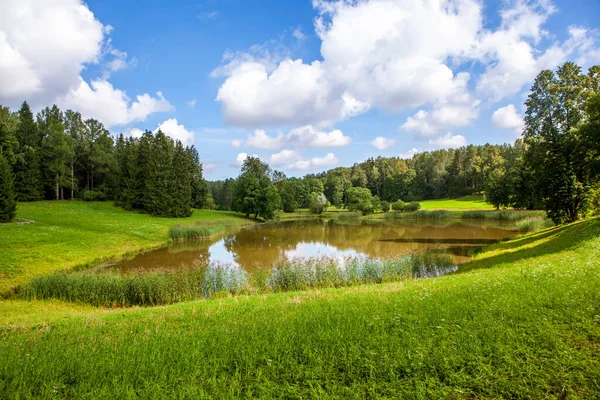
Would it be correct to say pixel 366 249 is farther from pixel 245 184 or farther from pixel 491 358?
pixel 245 184

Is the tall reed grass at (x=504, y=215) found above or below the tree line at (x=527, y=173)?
below

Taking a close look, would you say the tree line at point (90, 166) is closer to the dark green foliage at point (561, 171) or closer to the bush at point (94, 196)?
the bush at point (94, 196)

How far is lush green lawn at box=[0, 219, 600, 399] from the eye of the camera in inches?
150

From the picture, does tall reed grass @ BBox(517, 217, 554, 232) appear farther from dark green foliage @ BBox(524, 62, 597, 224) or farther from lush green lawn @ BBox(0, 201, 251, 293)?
lush green lawn @ BBox(0, 201, 251, 293)

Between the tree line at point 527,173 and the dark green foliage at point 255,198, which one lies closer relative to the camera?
the tree line at point 527,173

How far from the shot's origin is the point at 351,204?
3231 inches

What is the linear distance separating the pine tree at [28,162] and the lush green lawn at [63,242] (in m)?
14.4

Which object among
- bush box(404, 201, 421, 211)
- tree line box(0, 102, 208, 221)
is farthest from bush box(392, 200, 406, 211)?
tree line box(0, 102, 208, 221)

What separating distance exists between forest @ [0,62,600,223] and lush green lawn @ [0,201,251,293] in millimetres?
5690

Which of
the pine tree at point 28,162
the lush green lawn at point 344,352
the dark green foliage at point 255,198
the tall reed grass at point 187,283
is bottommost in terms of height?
the tall reed grass at point 187,283

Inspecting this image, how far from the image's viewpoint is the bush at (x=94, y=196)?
52844 millimetres

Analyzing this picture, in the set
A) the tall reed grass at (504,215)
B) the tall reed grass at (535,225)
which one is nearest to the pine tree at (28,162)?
the tall reed grass at (535,225)

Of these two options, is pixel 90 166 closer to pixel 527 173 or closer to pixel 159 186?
pixel 159 186

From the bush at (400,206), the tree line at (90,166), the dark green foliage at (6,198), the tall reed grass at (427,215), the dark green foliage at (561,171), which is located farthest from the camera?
the bush at (400,206)
